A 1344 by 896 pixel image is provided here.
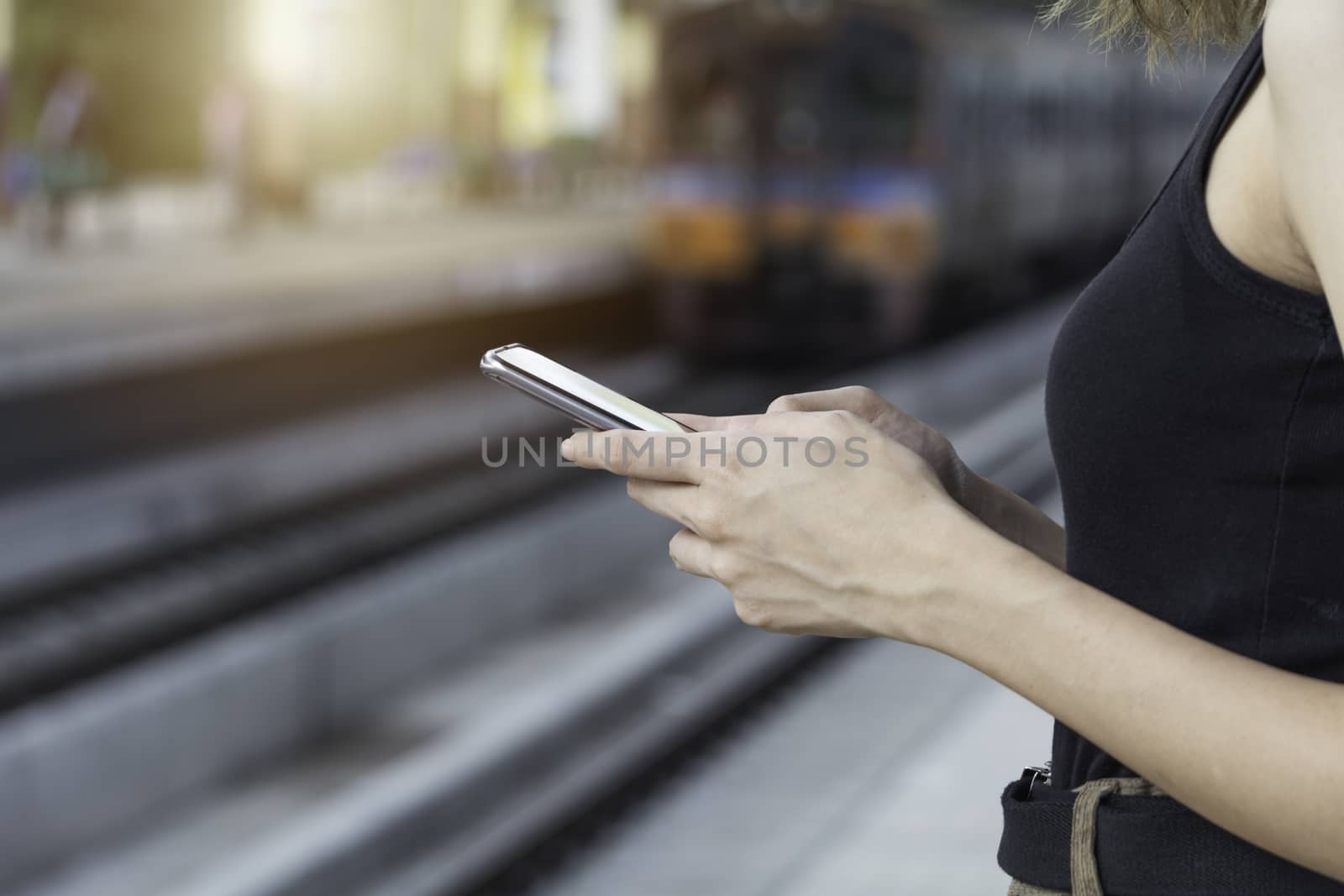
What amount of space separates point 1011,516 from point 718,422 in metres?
0.34

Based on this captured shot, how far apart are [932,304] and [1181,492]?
610 inches

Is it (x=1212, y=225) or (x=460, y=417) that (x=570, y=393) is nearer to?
(x=1212, y=225)

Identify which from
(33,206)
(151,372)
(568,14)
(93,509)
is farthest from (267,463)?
(568,14)

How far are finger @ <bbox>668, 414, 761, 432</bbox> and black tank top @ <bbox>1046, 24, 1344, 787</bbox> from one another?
232 millimetres

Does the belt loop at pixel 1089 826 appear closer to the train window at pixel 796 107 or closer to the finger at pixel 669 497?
the finger at pixel 669 497

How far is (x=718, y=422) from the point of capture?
4.06 feet

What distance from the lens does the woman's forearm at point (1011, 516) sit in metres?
1.39

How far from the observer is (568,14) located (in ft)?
126

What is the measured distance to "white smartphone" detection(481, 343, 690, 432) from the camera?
1.24 m

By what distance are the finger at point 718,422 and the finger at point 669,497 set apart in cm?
5

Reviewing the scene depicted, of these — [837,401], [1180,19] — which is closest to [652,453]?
[837,401]

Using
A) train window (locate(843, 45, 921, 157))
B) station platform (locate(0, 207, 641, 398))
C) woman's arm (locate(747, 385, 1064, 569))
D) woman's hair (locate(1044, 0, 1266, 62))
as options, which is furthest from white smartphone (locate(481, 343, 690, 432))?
train window (locate(843, 45, 921, 157))

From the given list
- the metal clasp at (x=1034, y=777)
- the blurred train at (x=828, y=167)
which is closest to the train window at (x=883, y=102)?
the blurred train at (x=828, y=167)

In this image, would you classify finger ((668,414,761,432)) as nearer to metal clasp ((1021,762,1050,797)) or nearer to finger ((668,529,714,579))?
finger ((668,529,714,579))
